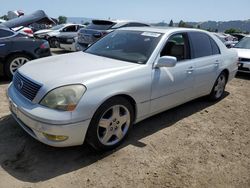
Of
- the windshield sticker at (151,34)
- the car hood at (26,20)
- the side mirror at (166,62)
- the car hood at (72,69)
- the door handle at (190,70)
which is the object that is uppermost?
the windshield sticker at (151,34)

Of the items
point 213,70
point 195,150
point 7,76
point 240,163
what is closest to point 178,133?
point 195,150

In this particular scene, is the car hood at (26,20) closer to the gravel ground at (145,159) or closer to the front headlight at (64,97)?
the gravel ground at (145,159)

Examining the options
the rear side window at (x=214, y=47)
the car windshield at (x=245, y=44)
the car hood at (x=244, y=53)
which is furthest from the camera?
the car windshield at (x=245, y=44)

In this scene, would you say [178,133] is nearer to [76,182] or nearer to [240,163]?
[240,163]

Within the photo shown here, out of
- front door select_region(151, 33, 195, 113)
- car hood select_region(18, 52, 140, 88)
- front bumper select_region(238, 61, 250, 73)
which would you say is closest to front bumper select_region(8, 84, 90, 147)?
car hood select_region(18, 52, 140, 88)

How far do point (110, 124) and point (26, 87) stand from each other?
3.75 ft

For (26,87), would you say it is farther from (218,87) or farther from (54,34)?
(54,34)

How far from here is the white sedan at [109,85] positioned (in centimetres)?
299

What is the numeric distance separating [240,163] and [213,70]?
2164 mm

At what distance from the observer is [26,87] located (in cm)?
330

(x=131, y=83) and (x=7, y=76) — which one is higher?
(x=131, y=83)

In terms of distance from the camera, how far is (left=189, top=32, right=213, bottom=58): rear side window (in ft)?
15.6

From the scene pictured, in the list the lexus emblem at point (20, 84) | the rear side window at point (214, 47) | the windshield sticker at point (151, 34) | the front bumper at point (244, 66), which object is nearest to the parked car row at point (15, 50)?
the lexus emblem at point (20, 84)

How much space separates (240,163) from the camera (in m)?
3.51
